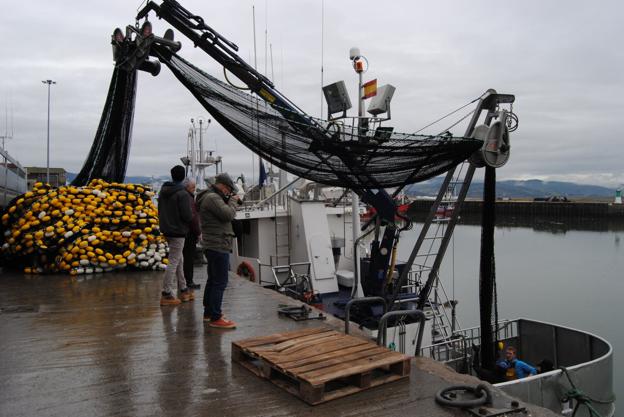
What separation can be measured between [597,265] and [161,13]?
29902 mm

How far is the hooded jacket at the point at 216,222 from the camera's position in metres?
4.39

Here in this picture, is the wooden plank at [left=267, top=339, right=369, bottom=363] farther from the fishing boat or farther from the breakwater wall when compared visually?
the breakwater wall

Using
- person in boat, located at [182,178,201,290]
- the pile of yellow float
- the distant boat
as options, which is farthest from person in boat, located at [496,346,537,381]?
the distant boat

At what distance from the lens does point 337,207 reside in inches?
486

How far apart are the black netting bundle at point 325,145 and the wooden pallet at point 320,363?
187cm

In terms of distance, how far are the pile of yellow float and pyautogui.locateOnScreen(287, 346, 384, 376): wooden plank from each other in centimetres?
539

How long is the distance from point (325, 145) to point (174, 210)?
72.9 inches

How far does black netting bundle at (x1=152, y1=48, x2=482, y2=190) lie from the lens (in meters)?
4.76

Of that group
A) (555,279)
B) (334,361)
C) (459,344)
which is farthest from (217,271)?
(555,279)

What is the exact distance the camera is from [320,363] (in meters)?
3.29

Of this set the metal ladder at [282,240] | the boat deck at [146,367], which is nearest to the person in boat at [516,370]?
the boat deck at [146,367]

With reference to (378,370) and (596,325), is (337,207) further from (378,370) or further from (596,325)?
(596,325)

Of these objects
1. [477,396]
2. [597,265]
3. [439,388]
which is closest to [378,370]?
[439,388]

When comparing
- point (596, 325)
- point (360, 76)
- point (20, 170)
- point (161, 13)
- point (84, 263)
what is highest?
point (161, 13)
